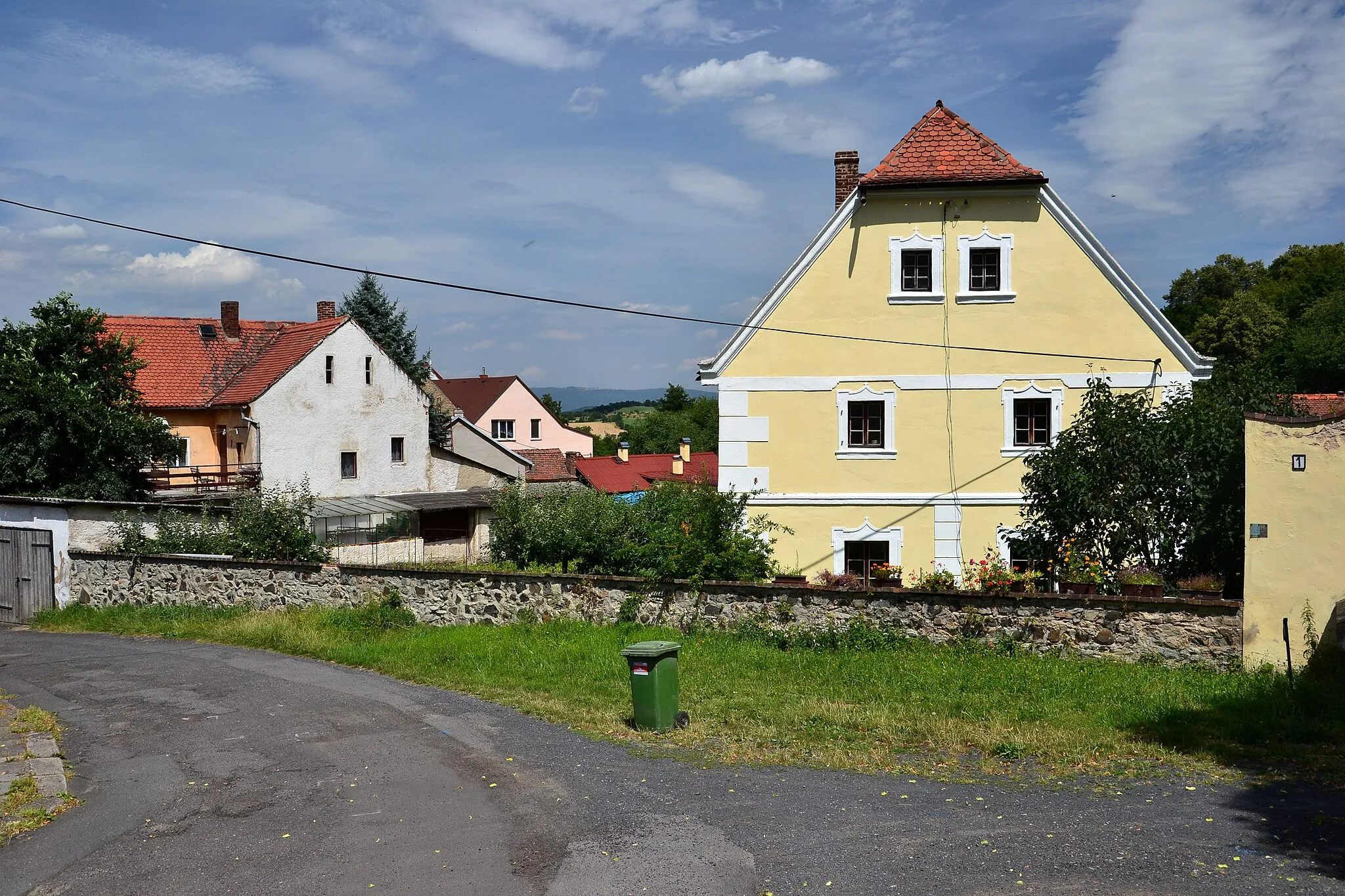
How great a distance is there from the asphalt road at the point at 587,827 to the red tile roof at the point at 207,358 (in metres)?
27.3

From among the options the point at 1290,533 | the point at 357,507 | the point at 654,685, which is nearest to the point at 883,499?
the point at 1290,533

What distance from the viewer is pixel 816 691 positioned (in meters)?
11.8

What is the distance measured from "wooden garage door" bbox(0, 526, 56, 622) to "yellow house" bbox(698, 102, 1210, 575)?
14916 mm

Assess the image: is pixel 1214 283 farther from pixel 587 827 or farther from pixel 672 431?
pixel 587 827

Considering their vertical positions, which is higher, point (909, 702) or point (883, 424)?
point (883, 424)

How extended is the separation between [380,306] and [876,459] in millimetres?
35592

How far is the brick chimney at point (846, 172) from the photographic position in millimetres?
21094

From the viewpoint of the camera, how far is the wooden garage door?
22000mm

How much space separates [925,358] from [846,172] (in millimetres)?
4580

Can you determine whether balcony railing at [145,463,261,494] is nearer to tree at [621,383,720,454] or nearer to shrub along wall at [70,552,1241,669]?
shrub along wall at [70,552,1241,669]

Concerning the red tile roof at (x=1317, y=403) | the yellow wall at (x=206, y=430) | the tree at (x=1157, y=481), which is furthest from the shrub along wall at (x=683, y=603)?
the yellow wall at (x=206, y=430)

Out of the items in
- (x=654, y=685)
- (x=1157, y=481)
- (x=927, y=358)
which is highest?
(x=927, y=358)

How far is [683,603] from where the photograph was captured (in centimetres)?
1550

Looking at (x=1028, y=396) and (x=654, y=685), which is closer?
(x=654, y=685)
